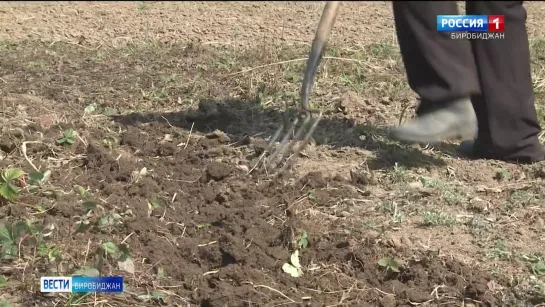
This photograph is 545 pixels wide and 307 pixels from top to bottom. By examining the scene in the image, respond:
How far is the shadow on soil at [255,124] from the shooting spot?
11.4ft

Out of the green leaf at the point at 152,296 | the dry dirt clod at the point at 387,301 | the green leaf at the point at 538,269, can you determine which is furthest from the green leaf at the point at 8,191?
the green leaf at the point at 538,269

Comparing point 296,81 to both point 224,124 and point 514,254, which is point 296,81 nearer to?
point 224,124

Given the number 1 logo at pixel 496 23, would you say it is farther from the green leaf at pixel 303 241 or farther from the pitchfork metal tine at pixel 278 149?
the green leaf at pixel 303 241

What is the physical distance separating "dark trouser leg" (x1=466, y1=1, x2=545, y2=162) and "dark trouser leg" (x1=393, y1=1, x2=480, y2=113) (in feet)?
0.33

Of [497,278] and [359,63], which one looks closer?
[497,278]

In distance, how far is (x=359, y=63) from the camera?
4.41m

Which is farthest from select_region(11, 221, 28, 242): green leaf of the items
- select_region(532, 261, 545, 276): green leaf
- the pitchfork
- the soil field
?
select_region(532, 261, 545, 276): green leaf

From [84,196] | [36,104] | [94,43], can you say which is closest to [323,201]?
[84,196]

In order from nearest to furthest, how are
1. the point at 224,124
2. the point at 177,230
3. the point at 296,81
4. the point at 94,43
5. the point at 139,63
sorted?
the point at 177,230 < the point at 224,124 < the point at 296,81 < the point at 139,63 < the point at 94,43

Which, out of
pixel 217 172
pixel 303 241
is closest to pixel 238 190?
pixel 217 172

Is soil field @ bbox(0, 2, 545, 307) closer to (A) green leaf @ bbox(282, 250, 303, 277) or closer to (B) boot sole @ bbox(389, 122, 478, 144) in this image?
(A) green leaf @ bbox(282, 250, 303, 277)

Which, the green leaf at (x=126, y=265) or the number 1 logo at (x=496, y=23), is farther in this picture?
the number 1 logo at (x=496, y=23)

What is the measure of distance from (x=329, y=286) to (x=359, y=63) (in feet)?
6.90
